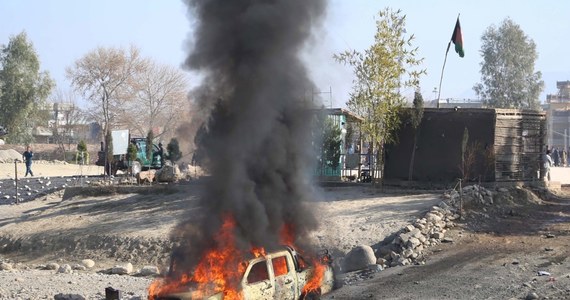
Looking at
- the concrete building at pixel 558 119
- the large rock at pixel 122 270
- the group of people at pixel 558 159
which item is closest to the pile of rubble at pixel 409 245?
the large rock at pixel 122 270

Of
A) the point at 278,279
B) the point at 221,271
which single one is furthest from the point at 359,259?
the point at 221,271

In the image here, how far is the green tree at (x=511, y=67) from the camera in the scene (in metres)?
67.8

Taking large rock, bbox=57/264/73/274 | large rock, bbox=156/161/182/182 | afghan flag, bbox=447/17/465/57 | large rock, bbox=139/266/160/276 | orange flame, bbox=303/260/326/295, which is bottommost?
large rock, bbox=57/264/73/274

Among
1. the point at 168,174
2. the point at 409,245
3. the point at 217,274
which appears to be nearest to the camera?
the point at 217,274

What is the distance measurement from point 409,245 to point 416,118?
896 cm

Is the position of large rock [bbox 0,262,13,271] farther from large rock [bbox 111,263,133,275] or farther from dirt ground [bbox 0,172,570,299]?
large rock [bbox 111,263,133,275]

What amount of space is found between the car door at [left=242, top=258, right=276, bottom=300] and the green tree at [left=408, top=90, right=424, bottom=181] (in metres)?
17.0

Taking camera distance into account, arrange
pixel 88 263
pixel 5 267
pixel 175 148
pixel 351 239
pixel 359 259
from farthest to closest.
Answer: pixel 88 263
pixel 5 267
pixel 351 239
pixel 359 259
pixel 175 148

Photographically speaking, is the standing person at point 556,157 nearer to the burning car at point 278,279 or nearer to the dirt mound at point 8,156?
the dirt mound at point 8,156

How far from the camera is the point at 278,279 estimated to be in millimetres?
12852

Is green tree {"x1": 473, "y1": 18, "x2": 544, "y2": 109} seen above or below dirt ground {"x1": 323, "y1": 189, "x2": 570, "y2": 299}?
above

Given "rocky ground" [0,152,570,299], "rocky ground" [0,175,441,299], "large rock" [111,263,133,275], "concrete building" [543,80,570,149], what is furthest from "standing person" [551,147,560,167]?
"concrete building" [543,80,570,149]

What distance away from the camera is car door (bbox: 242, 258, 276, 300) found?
483 inches

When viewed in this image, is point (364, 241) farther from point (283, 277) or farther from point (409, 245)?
point (283, 277)
